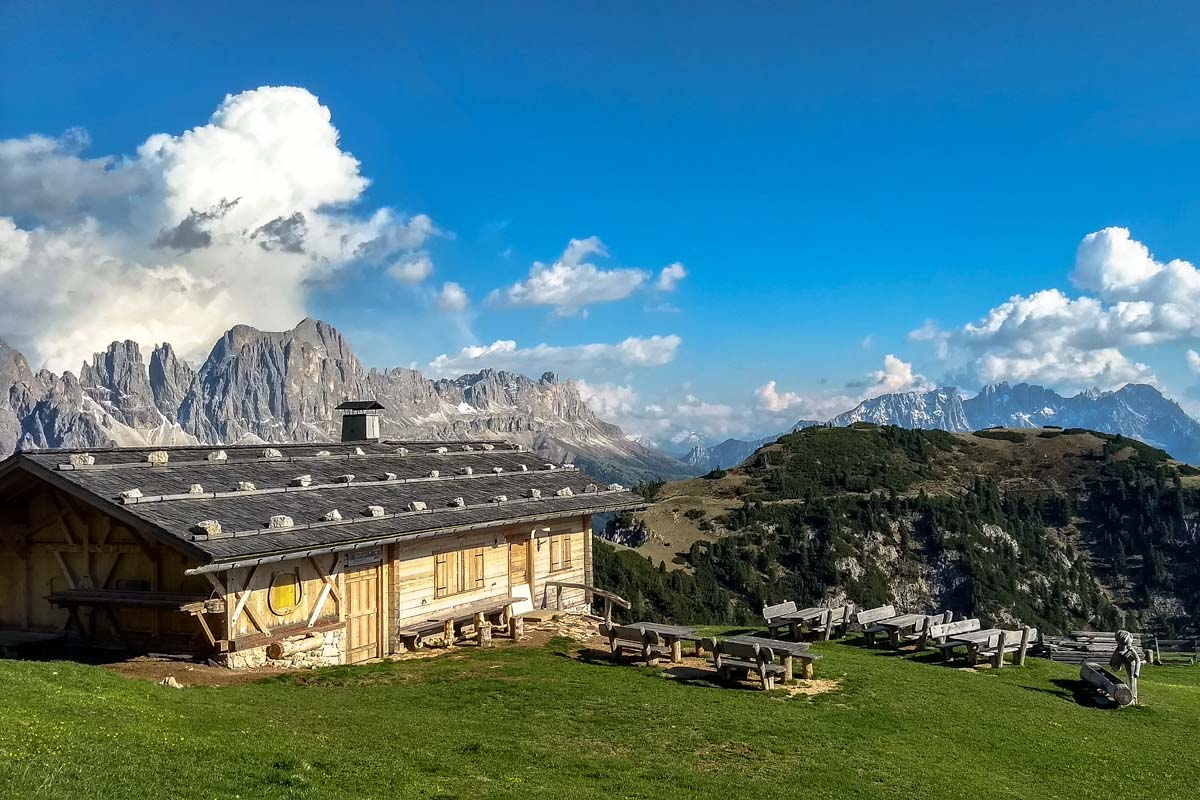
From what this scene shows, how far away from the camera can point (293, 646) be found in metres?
22.9

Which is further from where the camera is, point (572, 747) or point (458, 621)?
point (458, 621)

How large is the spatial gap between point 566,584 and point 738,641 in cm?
1141

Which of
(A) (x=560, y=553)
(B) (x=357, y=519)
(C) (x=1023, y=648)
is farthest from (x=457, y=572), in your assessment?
(C) (x=1023, y=648)

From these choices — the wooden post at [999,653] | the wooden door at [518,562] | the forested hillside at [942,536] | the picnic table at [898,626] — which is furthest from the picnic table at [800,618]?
the forested hillside at [942,536]

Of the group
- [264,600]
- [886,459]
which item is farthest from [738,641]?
[886,459]

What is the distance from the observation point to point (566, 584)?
3344cm

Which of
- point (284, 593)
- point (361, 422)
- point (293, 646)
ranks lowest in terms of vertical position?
point (293, 646)

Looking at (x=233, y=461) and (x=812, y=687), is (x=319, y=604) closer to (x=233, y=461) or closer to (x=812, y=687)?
(x=233, y=461)

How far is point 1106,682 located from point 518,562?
18.4 meters

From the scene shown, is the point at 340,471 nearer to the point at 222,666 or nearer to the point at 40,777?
the point at 222,666

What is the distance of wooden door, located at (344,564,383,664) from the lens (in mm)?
24812

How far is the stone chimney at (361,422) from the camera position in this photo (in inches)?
1521

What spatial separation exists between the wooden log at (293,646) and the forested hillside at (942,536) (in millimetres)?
61319

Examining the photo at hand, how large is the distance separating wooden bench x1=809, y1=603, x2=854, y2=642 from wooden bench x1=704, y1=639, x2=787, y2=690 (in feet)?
27.2
